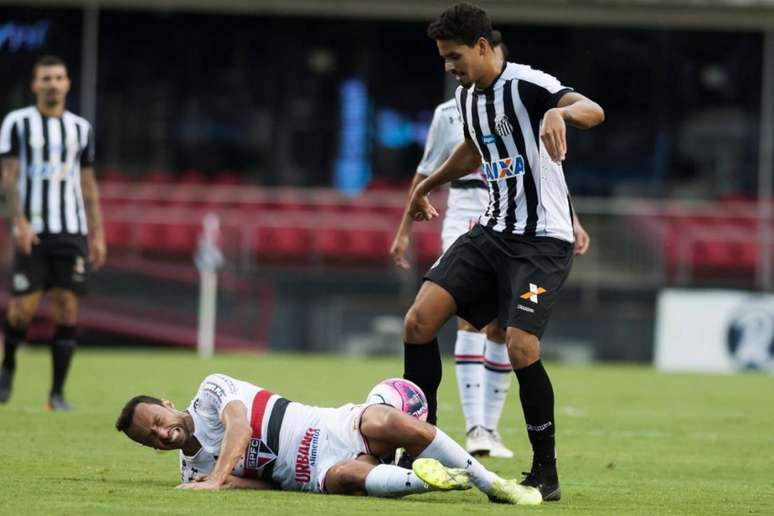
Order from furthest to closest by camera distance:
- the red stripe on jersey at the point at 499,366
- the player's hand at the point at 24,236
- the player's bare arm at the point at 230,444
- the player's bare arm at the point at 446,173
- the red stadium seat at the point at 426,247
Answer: the red stadium seat at the point at 426,247 < the player's hand at the point at 24,236 < the red stripe on jersey at the point at 499,366 < the player's bare arm at the point at 446,173 < the player's bare arm at the point at 230,444

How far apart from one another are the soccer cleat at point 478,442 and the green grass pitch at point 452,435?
221 mm

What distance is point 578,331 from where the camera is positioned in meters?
20.0

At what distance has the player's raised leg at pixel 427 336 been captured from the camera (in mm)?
7441

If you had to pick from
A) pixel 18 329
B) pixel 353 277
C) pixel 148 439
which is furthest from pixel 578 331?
pixel 148 439

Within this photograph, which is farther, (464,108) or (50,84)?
(50,84)

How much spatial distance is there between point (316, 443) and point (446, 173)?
159 cm

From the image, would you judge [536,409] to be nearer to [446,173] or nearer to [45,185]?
[446,173]

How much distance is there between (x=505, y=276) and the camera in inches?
291

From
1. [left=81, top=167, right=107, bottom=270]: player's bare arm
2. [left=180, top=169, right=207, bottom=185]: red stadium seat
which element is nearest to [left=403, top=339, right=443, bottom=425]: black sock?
[left=81, top=167, right=107, bottom=270]: player's bare arm

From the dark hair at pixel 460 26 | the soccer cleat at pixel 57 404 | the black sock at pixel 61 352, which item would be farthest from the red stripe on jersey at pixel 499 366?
the soccer cleat at pixel 57 404

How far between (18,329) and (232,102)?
50.8 feet

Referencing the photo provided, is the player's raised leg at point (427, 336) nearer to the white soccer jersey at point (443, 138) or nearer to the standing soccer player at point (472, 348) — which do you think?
the standing soccer player at point (472, 348)

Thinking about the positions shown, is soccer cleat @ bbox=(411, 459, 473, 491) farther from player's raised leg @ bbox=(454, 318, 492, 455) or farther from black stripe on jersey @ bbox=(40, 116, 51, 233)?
black stripe on jersey @ bbox=(40, 116, 51, 233)

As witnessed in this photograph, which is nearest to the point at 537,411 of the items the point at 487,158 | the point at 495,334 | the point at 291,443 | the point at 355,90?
the point at 291,443
